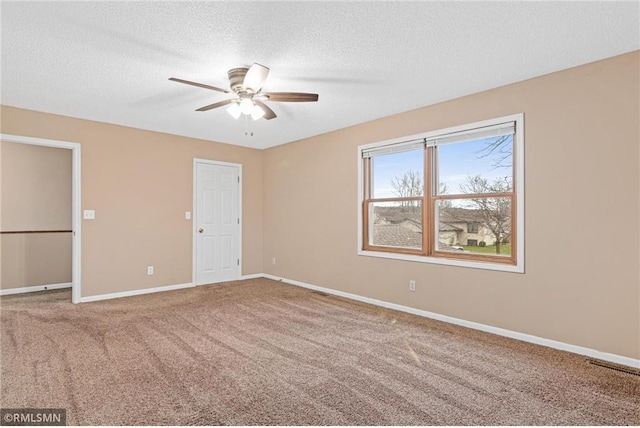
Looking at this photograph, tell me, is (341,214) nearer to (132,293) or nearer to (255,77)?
(255,77)

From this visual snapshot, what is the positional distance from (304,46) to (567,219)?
2719mm

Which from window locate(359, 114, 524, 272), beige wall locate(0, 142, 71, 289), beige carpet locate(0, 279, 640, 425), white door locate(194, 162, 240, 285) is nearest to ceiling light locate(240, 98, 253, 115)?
window locate(359, 114, 524, 272)

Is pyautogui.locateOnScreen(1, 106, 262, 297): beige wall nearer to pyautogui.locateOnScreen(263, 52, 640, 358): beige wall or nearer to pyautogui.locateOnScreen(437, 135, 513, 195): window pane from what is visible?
pyautogui.locateOnScreen(263, 52, 640, 358): beige wall

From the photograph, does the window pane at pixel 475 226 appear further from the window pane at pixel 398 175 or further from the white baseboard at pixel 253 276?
the white baseboard at pixel 253 276

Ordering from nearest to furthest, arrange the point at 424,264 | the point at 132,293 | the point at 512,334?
the point at 512,334
the point at 424,264
the point at 132,293

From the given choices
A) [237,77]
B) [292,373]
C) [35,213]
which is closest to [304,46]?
[237,77]

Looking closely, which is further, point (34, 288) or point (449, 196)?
point (34, 288)

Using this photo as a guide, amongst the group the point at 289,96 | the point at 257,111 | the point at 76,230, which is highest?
the point at 289,96

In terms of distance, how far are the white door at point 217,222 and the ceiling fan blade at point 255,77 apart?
3.30 m

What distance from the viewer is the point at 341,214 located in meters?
5.12

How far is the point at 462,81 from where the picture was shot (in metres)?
3.34

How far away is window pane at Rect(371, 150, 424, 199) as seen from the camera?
431cm

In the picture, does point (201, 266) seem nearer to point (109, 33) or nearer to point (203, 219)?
point (203, 219)

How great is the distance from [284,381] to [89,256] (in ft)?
12.2
